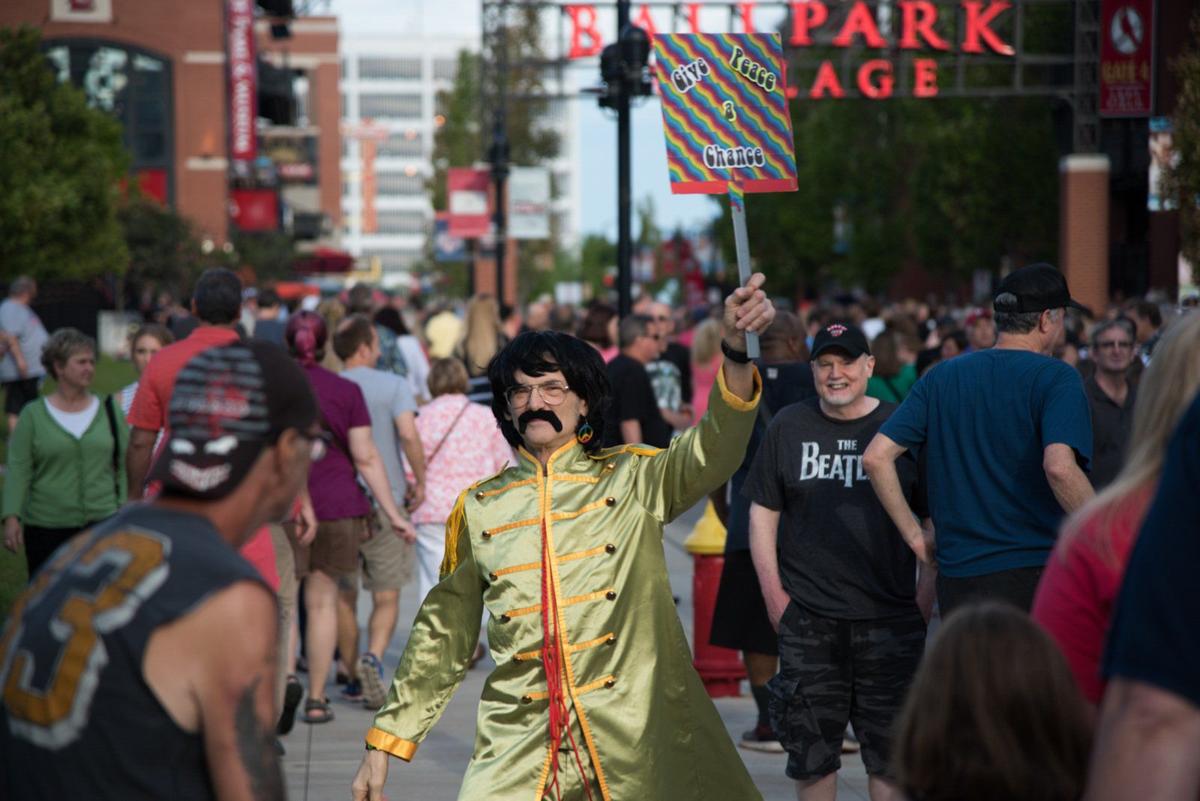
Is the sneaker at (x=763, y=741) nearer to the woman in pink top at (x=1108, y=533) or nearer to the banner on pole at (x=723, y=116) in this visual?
the banner on pole at (x=723, y=116)

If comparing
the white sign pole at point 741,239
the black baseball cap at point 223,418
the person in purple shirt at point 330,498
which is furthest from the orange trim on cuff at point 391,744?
the person in purple shirt at point 330,498

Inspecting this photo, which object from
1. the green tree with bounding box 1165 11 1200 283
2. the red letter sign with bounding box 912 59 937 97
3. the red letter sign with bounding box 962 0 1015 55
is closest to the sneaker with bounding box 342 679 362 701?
the green tree with bounding box 1165 11 1200 283

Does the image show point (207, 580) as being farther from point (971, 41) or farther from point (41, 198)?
point (971, 41)

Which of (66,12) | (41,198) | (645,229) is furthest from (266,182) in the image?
(645,229)

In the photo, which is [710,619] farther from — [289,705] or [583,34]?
[583,34]

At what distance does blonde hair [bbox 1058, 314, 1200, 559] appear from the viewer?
273 centimetres

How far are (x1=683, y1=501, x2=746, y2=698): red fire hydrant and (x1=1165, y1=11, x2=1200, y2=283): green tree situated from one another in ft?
20.0

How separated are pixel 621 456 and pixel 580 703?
683 mm

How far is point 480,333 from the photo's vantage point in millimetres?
13633

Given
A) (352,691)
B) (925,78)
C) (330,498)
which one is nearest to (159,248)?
(925,78)

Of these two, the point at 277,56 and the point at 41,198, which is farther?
the point at 277,56

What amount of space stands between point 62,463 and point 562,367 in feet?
15.8

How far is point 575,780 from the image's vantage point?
4.44 meters

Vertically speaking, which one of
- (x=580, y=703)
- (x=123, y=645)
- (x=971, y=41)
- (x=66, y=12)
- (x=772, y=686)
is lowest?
(x=772, y=686)
